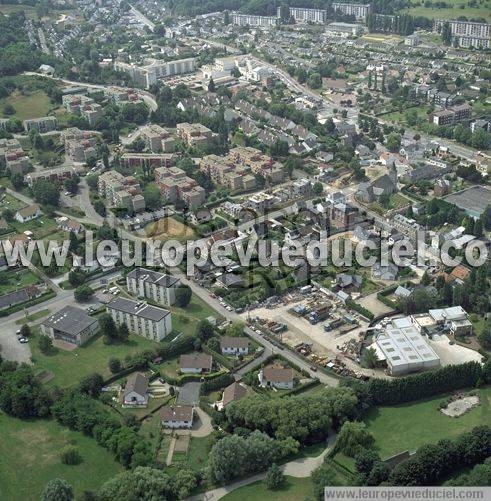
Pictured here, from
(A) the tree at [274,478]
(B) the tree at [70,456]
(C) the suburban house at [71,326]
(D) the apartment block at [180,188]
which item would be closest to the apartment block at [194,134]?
(D) the apartment block at [180,188]

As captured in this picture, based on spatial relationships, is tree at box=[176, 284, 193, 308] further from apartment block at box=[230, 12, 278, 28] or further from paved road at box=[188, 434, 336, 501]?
apartment block at box=[230, 12, 278, 28]

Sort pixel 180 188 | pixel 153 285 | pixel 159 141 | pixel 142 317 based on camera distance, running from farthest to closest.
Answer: pixel 159 141, pixel 180 188, pixel 153 285, pixel 142 317

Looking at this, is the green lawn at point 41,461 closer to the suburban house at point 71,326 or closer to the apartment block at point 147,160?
the suburban house at point 71,326

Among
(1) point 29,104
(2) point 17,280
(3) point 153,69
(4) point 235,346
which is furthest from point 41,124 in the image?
(4) point 235,346

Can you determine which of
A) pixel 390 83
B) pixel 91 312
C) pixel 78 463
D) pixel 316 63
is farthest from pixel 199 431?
pixel 316 63

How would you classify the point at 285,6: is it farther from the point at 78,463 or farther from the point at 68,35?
the point at 78,463

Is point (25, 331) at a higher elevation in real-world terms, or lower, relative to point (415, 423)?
higher

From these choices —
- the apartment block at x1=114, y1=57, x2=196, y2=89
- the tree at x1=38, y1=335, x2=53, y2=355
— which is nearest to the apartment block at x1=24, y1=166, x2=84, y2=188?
the tree at x1=38, y1=335, x2=53, y2=355

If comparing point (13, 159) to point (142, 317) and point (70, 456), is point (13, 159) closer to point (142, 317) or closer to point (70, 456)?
point (142, 317)
